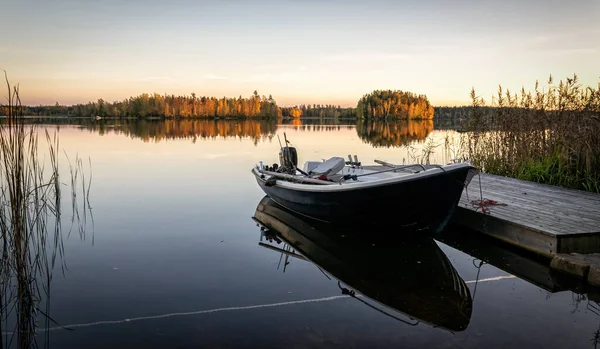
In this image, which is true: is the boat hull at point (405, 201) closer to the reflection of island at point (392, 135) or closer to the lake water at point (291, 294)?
the lake water at point (291, 294)

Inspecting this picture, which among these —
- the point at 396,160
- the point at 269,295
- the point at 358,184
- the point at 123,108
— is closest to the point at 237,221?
the point at 358,184

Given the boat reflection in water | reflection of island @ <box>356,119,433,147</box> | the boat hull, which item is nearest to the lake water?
the boat reflection in water

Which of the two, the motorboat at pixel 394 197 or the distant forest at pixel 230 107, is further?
the distant forest at pixel 230 107

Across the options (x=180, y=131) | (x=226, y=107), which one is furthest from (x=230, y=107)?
(x=180, y=131)

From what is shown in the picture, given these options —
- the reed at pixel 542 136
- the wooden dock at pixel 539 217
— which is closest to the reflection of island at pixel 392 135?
the reed at pixel 542 136

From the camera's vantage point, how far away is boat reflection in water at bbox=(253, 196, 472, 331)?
527 centimetres

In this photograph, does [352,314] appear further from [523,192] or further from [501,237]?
[523,192]

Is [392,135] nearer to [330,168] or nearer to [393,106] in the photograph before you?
[330,168]

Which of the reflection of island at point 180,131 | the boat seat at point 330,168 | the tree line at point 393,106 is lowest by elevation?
the boat seat at point 330,168

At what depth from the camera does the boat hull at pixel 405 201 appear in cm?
705

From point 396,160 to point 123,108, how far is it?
119 m

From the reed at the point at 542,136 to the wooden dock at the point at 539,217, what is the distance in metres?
0.86

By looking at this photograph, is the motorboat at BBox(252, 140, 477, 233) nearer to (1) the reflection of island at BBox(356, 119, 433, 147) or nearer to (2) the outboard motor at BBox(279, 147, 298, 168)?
(2) the outboard motor at BBox(279, 147, 298, 168)

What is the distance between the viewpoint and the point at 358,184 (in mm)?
7492
